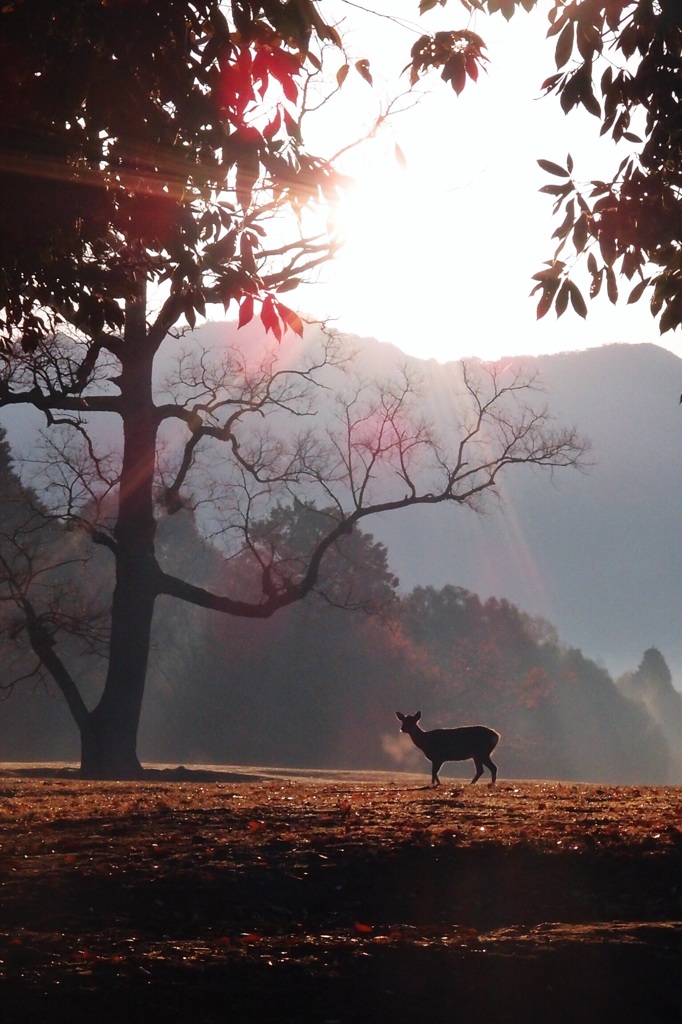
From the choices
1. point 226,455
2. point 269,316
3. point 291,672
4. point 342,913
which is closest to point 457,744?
point 342,913

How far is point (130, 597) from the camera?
1092 inches

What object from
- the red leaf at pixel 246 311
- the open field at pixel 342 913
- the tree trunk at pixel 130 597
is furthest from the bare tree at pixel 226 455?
the red leaf at pixel 246 311

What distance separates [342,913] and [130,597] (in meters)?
19.9

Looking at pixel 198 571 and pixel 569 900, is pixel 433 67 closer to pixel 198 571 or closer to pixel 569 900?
pixel 569 900

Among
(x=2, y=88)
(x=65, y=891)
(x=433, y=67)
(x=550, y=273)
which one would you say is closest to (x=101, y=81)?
(x=2, y=88)

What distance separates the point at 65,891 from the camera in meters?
8.52

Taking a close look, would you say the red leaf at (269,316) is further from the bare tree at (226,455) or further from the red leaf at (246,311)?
the bare tree at (226,455)

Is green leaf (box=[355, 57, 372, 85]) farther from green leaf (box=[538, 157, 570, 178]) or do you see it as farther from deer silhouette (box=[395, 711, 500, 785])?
deer silhouette (box=[395, 711, 500, 785])

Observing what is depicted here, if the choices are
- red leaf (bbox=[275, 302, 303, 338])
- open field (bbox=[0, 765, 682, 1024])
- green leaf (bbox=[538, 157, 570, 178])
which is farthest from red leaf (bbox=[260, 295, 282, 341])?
open field (bbox=[0, 765, 682, 1024])

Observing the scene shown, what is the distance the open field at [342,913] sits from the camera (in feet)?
21.3

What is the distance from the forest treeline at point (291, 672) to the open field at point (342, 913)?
47250mm

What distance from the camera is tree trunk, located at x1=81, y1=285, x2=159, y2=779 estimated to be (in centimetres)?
2744

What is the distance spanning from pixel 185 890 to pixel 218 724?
207 ft

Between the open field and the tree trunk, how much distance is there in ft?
47.4
